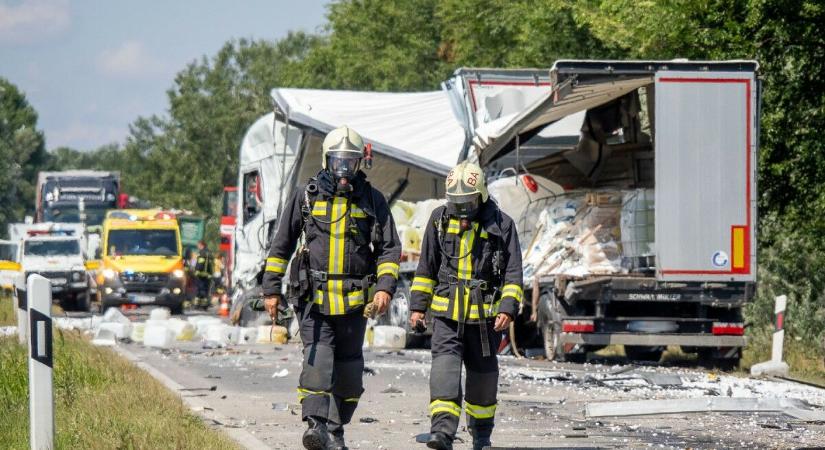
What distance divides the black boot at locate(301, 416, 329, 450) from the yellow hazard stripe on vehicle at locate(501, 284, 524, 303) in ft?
4.17

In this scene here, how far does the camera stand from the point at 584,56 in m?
30.0

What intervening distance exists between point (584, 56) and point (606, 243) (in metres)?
12.4

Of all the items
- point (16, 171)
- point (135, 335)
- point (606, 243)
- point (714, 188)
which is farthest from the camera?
point (16, 171)

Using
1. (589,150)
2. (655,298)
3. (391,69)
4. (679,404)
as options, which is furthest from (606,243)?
(391,69)

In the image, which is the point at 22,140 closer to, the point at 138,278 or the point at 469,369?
the point at 138,278

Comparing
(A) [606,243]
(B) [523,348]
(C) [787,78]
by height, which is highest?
(C) [787,78]

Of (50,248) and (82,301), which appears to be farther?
(50,248)

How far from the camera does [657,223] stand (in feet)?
55.2

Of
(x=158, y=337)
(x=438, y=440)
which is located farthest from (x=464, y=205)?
(x=158, y=337)

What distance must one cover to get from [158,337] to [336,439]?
13.1 meters

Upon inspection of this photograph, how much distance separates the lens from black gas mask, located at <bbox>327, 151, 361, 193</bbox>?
863 centimetres

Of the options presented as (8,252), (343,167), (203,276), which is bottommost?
(203,276)

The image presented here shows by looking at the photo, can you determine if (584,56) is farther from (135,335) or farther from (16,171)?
(16,171)

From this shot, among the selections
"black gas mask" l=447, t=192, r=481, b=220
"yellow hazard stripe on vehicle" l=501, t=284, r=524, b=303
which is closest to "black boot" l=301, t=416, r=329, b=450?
"yellow hazard stripe on vehicle" l=501, t=284, r=524, b=303
